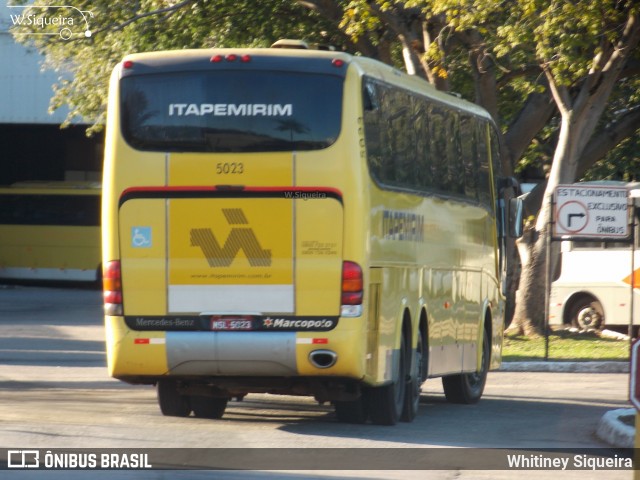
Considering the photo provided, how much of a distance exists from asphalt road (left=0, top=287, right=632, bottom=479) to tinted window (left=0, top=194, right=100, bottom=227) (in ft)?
72.6

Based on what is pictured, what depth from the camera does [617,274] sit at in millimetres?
28422

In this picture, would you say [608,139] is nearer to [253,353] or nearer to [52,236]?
[253,353]

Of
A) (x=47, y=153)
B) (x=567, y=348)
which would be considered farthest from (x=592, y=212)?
(x=47, y=153)

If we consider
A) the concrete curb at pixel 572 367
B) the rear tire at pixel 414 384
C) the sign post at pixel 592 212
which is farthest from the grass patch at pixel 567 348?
the rear tire at pixel 414 384

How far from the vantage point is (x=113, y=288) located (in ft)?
37.7

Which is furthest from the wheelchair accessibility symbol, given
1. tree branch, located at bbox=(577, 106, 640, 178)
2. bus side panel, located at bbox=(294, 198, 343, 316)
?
tree branch, located at bbox=(577, 106, 640, 178)

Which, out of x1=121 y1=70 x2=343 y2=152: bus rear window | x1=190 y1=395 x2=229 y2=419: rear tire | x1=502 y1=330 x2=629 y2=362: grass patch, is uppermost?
x1=121 y1=70 x2=343 y2=152: bus rear window

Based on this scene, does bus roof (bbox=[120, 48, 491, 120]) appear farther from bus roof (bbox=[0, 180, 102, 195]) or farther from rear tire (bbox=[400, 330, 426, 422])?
bus roof (bbox=[0, 180, 102, 195])

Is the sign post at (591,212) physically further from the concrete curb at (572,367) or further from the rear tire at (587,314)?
the rear tire at (587,314)

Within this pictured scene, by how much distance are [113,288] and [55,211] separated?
102 feet

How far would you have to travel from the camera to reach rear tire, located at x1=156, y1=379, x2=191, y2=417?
12727mm

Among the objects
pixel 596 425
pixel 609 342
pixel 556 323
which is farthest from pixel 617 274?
pixel 596 425

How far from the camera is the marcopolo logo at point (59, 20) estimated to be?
83.7 ft

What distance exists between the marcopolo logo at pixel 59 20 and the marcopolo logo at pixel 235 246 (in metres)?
14.9
